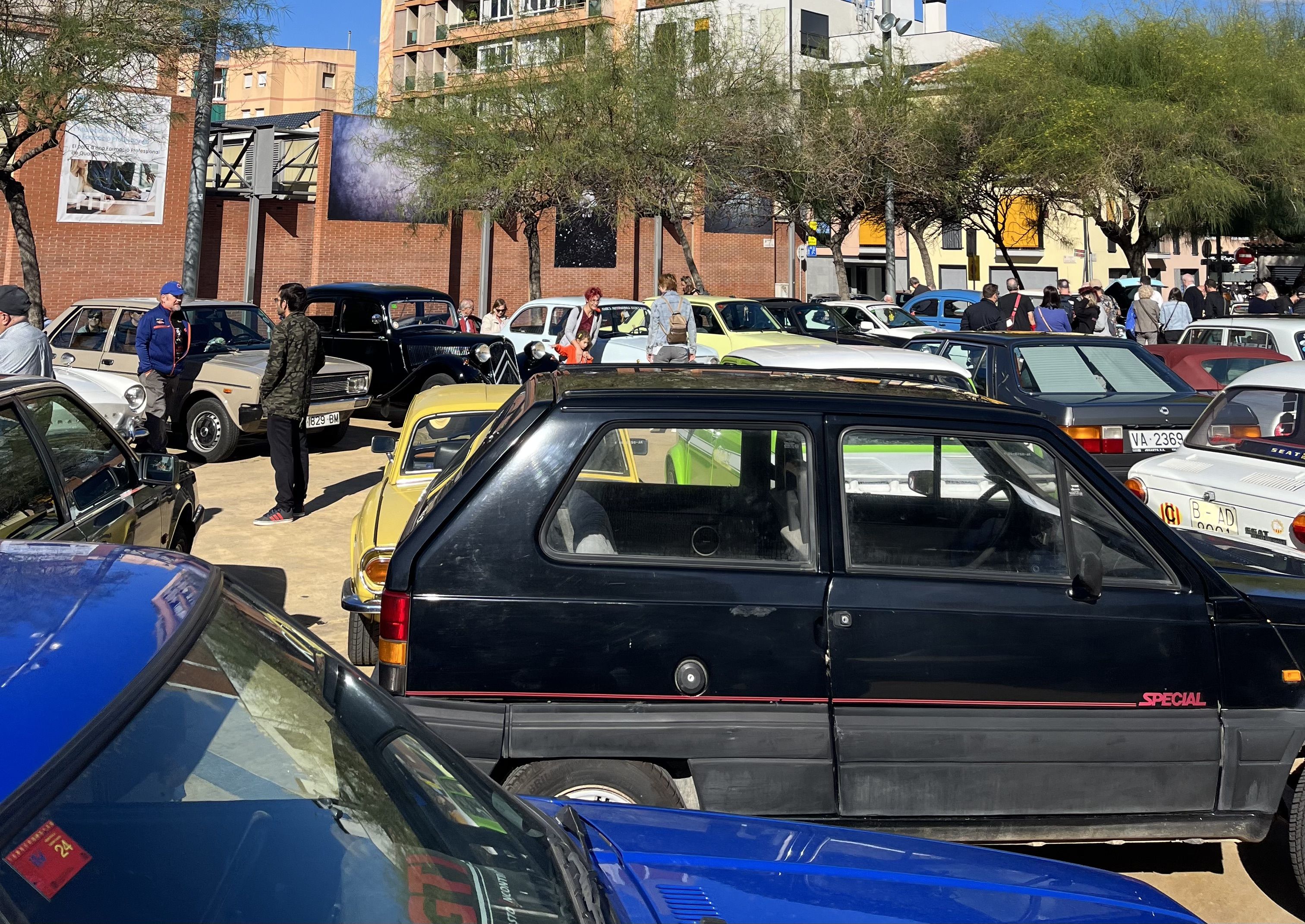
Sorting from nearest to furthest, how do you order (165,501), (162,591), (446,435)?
1. (162,591)
2. (165,501)
3. (446,435)

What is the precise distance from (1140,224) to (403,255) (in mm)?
19742

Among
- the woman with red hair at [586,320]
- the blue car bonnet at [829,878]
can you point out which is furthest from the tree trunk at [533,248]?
the blue car bonnet at [829,878]

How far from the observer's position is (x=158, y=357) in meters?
12.2

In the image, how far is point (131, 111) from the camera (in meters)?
21.6

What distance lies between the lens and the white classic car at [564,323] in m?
17.9

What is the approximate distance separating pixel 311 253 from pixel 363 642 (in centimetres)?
2894

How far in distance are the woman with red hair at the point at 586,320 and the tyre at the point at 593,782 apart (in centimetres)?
1001

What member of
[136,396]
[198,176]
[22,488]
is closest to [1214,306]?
[198,176]

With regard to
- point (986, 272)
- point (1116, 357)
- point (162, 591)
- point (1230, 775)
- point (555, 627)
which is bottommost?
point (1230, 775)

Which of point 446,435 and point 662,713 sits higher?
point 446,435

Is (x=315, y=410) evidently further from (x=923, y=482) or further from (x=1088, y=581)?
(x=1088, y=581)

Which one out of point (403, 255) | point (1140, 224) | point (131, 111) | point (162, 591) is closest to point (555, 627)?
point (162, 591)

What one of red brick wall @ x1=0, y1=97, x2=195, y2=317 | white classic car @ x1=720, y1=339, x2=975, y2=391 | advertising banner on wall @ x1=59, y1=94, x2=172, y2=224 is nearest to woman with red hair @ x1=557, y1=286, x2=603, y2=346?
white classic car @ x1=720, y1=339, x2=975, y2=391

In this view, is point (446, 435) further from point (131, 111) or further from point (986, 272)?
point (986, 272)
